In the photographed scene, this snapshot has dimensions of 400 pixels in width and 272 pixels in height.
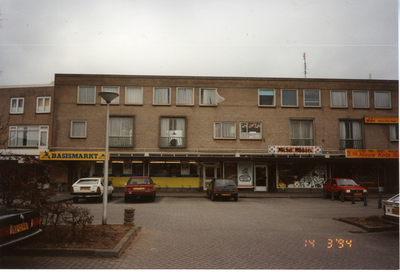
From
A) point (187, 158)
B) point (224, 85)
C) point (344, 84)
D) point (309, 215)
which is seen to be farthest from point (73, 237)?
point (344, 84)

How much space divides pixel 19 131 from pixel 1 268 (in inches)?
939

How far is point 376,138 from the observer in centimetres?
2700

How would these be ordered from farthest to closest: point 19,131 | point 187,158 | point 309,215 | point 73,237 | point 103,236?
point 19,131
point 187,158
point 309,215
point 103,236
point 73,237

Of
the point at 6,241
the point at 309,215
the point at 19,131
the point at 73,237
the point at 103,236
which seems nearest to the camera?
the point at 6,241

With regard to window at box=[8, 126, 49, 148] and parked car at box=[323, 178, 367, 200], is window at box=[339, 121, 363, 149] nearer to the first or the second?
parked car at box=[323, 178, 367, 200]

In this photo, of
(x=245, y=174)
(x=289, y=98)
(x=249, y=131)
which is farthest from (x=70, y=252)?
(x=289, y=98)

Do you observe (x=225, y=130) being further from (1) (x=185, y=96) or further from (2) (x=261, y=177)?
(2) (x=261, y=177)

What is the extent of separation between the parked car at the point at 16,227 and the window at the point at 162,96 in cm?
2035

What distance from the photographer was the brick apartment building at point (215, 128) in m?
25.7

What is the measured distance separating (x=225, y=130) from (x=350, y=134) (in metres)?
11.3

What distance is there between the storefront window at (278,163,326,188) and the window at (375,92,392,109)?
7.71 meters

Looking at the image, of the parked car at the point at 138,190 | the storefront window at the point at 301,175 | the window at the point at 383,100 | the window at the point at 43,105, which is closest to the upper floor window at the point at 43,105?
the window at the point at 43,105

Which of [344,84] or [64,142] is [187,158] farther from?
[344,84]

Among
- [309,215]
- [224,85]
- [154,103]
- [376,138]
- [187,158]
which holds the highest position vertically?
[224,85]
